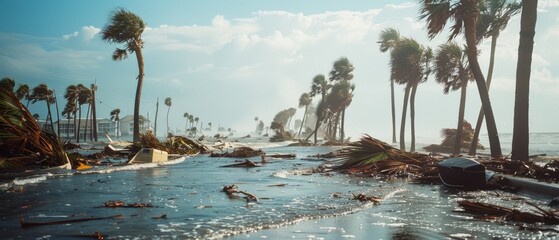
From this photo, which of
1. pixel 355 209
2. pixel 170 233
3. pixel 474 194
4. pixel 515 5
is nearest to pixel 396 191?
pixel 474 194

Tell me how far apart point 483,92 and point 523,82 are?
17.6ft

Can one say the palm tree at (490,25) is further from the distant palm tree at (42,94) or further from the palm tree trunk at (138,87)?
the distant palm tree at (42,94)

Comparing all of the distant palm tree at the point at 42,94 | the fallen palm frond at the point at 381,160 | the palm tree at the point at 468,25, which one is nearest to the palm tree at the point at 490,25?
the palm tree at the point at 468,25

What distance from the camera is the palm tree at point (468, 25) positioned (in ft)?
56.0

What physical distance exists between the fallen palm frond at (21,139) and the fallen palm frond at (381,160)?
30.3 ft

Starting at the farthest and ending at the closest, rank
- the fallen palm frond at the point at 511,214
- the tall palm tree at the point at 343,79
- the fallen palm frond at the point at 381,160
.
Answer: the tall palm tree at the point at 343,79
the fallen palm frond at the point at 381,160
the fallen palm frond at the point at 511,214

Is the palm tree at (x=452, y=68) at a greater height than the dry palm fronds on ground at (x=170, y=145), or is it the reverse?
the palm tree at (x=452, y=68)

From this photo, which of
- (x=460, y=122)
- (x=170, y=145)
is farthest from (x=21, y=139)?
(x=460, y=122)

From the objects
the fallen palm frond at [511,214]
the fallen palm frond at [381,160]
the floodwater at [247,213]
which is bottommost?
the floodwater at [247,213]

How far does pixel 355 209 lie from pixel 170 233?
2.90m

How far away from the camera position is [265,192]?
7.34m

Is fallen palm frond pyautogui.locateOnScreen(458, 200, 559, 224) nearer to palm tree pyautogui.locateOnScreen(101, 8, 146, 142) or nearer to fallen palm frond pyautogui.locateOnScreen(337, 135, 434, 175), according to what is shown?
fallen palm frond pyautogui.locateOnScreen(337, 135, 434, 175)

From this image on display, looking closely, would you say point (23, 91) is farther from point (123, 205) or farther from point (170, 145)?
point (123, 205)

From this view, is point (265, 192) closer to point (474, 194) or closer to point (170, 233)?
point (170, 233)
